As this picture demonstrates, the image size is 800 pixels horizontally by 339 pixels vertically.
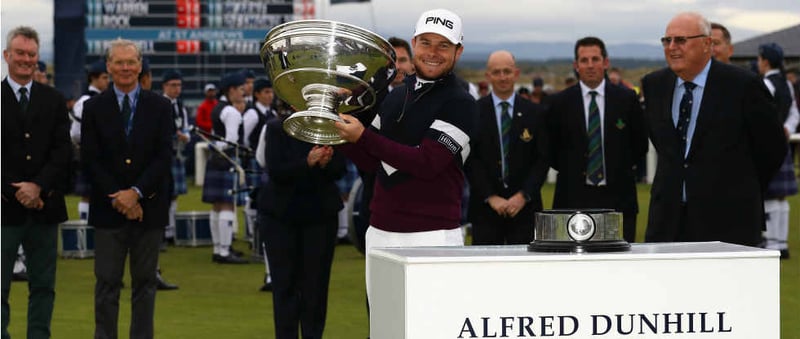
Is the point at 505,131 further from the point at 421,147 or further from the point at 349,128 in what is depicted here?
the point at 349,128

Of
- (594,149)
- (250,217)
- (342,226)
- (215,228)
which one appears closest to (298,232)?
(594,149)

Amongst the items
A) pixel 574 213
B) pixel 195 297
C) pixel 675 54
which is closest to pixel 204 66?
pixel 195 297

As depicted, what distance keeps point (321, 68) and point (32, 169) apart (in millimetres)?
3098

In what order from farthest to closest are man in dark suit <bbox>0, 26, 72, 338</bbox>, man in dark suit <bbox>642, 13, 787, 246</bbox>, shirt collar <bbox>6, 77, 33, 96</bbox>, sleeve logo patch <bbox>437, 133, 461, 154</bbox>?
shirt collar <bbox>6, 77, 33, 96</bbox>
man in dark suit <bbox>0, 26, 72, 338</bbox>
man in dark suit <bbox>642, 13, 787, 246</bbox>
sleeve logo patch <bbox>437, 133, 461, 154</bbox>

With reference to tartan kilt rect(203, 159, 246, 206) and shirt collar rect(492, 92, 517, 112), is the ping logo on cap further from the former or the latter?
tartan kilt rect(203, 159, 246, 206)

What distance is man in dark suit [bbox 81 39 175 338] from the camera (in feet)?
23.2

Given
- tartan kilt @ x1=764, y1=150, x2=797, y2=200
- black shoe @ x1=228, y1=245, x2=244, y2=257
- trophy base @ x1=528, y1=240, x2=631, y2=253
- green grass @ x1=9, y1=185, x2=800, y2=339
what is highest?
trophy base @ x1=528, y1=240, x2=631, y2=253

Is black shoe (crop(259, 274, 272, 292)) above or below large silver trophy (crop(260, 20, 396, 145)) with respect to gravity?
below

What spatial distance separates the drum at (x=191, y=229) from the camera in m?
13.9

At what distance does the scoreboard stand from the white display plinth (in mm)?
22302

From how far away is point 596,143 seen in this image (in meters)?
7.57

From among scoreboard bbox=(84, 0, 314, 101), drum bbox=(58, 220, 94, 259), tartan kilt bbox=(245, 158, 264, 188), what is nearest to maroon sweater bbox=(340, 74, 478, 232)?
tartan kilt bbox=(245, 158, 264, 188)

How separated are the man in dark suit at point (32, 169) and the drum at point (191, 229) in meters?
6.65

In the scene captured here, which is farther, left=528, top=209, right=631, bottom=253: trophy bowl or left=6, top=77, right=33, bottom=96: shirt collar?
left=6, top=77, right=33, bottom=96: shirt collar
